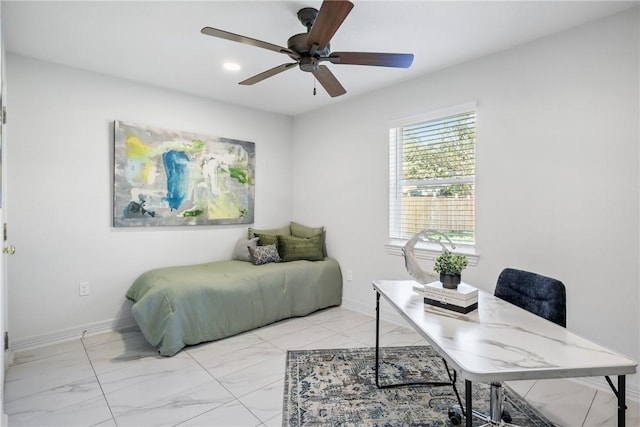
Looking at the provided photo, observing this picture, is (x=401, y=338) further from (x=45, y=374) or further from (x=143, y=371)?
(x=45, y=374)

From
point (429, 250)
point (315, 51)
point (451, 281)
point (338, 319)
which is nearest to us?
point (451, 281)

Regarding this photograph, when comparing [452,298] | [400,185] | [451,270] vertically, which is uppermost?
[400,185]

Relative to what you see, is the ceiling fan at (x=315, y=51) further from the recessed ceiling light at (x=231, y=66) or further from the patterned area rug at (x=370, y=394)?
the patterned area rug at (x=370, y=394)

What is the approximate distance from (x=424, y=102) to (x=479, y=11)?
3.79ft

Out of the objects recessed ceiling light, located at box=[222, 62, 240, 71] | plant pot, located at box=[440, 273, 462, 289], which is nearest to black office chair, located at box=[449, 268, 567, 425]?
plant pot, located at box=[440, 273, 462, 289]

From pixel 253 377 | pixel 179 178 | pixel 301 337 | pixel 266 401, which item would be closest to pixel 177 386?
pixel 253 377

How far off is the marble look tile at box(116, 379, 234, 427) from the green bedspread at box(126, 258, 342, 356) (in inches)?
26.3

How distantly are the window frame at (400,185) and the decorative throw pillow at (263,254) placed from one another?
4.24ft

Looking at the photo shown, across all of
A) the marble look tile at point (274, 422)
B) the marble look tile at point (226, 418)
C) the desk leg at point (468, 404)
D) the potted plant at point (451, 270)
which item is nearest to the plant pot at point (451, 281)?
the potted plant at point (451, 270)

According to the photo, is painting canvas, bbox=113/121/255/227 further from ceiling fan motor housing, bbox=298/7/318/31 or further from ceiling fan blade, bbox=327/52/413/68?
ceiling fan blade, bbox=327/52/413/68

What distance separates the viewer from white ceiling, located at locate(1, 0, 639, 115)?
2.21 metres

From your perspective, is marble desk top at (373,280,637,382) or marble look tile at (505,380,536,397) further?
marble look tile at (505,380,536,397)

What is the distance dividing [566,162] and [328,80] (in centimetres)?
183

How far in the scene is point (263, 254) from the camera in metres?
3.94
